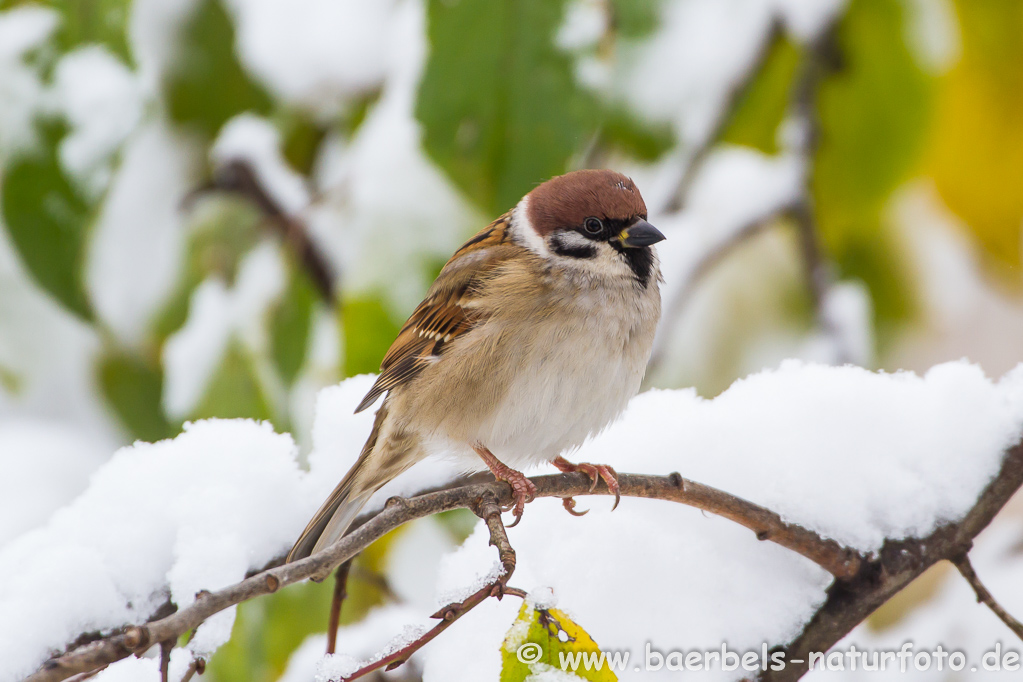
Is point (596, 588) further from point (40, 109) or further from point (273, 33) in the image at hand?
point (273, 33)

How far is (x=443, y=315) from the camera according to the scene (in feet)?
6.08

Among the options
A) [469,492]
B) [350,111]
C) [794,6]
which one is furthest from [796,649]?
[350,111]

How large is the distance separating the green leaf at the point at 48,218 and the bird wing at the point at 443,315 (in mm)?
644

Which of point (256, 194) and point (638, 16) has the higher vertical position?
point (256, 194)

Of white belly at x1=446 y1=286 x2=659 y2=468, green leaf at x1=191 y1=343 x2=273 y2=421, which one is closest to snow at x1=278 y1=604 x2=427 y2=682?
white belly at x1=446 y1=286 x2=659 y2=468

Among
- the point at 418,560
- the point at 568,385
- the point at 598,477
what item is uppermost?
the point at 418,560

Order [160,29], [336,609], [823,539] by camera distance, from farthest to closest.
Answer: [160,29], [336,609], [823,539]

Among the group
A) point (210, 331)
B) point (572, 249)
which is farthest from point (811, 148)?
point (210, 331)

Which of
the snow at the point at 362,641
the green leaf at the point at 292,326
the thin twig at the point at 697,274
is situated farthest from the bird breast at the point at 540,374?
the green leaf at the point at 292,326

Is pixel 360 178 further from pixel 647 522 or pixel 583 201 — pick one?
pixel 647 522

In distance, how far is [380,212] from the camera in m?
1.95

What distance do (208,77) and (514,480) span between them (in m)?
1.55

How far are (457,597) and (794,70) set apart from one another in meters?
1.83

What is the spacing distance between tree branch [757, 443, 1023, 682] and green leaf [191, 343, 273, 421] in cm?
121
